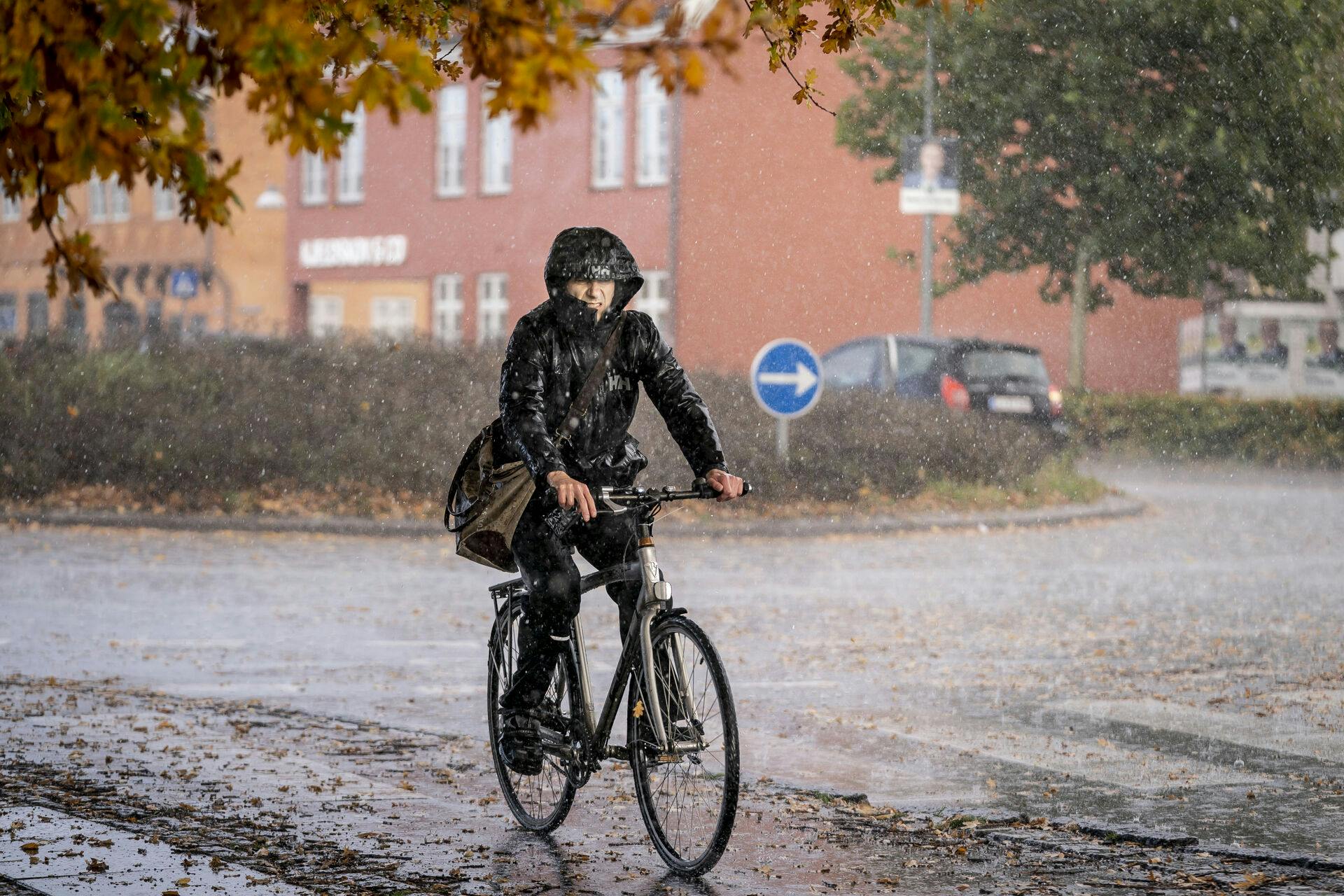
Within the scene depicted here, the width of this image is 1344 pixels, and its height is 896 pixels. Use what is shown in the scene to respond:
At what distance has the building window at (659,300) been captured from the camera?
3603 centimetres

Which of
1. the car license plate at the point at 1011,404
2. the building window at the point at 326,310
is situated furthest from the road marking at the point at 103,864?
the building window at the point at 326,310

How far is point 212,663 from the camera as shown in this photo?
10.3 m

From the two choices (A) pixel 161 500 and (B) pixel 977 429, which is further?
(B) pixel 977 429

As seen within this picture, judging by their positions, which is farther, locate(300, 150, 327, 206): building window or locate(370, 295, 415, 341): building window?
locate(300, 150, 327, 206): building window

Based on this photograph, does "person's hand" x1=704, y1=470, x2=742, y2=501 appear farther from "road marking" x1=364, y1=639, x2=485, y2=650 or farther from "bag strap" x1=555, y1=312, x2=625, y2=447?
Result: "road marking" x1=364, y1=639, x2=485, y2=650

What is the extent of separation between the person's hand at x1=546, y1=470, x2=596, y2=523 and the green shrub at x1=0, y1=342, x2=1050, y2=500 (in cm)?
1458

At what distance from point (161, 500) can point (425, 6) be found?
49.7 ft

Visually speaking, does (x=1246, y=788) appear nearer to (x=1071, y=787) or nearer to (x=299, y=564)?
(x=1071, y=787)

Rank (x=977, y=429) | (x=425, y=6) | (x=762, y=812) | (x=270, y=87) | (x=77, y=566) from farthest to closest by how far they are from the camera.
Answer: (x=977, y=429)
(x=77, y=566)
(x=762, y=812)
(x=425, y=6)
(x=270, y=87)

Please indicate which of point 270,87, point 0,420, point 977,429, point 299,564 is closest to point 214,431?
point 0,420

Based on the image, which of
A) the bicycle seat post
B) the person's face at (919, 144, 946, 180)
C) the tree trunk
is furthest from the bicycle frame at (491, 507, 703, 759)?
the tree trunk

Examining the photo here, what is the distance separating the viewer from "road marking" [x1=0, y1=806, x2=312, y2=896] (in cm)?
505

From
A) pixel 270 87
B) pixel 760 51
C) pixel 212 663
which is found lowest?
pixel 212 663

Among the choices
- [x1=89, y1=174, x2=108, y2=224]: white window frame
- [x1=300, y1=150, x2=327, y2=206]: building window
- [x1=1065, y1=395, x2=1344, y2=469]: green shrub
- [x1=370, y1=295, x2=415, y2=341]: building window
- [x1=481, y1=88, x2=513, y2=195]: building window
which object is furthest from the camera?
[x1=89, y1=174, x2=108, y2=224]: white window frame
